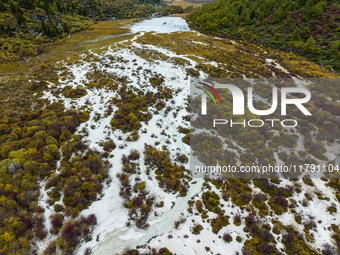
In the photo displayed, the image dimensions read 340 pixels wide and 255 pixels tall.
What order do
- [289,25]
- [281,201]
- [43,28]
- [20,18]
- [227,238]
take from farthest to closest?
[289,25]
[43,28]
[20,18]
[281,201]
[227,238]

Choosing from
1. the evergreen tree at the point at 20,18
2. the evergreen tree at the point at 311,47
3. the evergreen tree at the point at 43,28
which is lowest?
the evergreen tree at the point at 311,47

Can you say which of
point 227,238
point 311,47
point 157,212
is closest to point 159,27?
point 311,47

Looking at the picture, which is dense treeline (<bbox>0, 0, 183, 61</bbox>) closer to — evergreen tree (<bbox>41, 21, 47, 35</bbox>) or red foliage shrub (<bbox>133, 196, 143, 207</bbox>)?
evergreen tree (<bbox>41, 21, 47, 35</bbox>)

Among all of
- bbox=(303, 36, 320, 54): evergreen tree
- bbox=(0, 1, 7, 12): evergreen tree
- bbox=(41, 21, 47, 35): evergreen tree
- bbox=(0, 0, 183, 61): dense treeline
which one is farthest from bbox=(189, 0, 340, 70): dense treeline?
bbox=(0, 1, 7, 12): evergreen tree

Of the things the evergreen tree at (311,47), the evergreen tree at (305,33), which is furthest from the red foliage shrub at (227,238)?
the evergreen tree at (305,33)

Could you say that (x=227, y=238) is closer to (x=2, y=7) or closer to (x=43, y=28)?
(x=43, y=28)

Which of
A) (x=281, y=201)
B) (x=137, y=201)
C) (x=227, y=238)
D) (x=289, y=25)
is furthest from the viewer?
(x=289, y=25)

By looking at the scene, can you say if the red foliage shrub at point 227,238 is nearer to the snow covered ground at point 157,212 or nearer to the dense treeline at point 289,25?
the snow covered ground at point 157,212

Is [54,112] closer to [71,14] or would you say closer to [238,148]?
[238,148]

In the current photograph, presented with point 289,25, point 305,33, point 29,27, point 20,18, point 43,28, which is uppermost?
point 20,18

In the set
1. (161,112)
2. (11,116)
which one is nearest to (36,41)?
(11,116)
